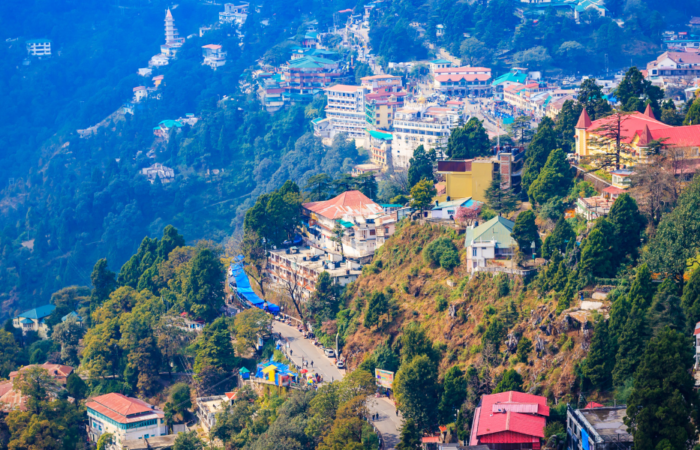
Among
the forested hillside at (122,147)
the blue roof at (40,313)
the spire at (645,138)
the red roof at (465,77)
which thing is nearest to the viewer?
the spire at (645,138)

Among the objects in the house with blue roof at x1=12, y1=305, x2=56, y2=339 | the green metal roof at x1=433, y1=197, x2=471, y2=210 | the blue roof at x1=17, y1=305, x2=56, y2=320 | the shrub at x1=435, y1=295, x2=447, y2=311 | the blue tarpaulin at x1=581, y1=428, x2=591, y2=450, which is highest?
the green metal roof at x1=433, y1=197, x2=471, y2=210

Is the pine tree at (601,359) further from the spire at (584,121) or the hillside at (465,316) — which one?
the spire at (584,121)

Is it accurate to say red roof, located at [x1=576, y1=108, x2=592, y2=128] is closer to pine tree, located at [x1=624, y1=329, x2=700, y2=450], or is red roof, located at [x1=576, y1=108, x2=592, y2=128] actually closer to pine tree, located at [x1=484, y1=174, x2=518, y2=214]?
pine tree, located at [x1=484, y1=174, x2=518, y2=214]

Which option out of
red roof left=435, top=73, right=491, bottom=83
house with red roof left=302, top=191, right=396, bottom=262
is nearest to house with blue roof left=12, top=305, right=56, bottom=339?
house with red roof left=302, top=191, right=396, bottom=262

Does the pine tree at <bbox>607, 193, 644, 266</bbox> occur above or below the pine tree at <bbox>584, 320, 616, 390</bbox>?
above

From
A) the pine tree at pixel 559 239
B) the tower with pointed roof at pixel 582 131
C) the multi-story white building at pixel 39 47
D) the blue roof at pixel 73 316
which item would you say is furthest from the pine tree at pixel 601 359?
the multi-story white building at pixel 39 47

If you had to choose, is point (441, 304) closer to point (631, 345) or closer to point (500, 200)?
point (500, 200)

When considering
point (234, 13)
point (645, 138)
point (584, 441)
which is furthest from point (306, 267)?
point (234, 13)
